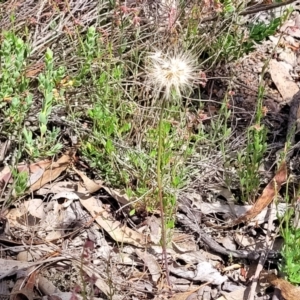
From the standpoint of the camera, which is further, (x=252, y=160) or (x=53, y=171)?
(x=53, y=171)

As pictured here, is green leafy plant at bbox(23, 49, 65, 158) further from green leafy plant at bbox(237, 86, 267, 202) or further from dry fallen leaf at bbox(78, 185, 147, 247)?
green leafy plant at bbox(237, 86, 267, 202)

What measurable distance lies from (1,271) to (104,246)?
1.57ft

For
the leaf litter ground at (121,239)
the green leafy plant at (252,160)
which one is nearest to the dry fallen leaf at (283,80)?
the leaf litter ground at (121,239)

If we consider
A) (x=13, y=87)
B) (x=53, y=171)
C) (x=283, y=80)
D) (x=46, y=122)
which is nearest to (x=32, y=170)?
(x=53, y=171)

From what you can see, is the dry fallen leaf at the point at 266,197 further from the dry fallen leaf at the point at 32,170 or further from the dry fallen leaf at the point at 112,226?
the dry fallen leaf at the point at 32,170

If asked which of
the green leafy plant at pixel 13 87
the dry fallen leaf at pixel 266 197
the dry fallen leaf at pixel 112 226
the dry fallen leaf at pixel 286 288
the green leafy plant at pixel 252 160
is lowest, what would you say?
the dry fallen leaf at pixel 286 288

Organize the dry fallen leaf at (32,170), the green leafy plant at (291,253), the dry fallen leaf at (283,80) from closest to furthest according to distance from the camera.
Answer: the green leafy plant at (291,253), the dry fallen leaf at (32,170), the dry fallen leaf at (283,80)

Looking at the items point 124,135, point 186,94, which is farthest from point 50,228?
point 186,94

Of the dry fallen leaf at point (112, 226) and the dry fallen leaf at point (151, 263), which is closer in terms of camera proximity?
the dry fallen leaf at point (151, 263)

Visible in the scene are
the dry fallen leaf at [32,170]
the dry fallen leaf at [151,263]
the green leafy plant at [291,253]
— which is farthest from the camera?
the dry fallen leaf at [32,170]

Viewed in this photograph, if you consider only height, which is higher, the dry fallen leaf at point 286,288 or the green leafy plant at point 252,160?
the green leafy plant at point 252,160

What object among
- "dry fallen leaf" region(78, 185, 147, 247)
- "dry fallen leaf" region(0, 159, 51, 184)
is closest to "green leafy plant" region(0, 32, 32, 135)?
"dry fallen leaf" region(0, 159, 51, 184)

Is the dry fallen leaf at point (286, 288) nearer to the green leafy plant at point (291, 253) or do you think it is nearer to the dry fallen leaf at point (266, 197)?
the green leafy plant at point (291, 253)

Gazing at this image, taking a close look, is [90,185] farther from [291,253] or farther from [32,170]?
[291,253]
